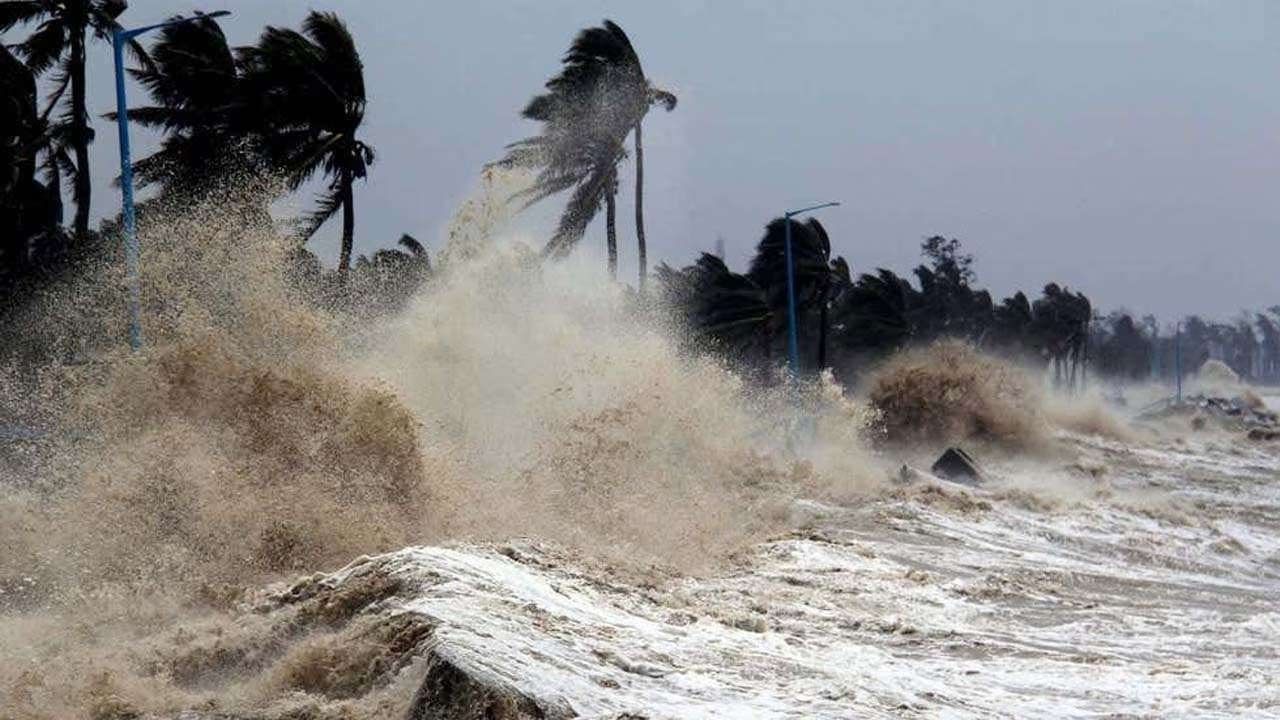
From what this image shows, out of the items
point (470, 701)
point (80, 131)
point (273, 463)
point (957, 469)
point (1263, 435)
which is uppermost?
point (80, 131)

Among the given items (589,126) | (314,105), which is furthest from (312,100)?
(589,126)

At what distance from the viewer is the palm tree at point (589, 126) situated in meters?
38.1

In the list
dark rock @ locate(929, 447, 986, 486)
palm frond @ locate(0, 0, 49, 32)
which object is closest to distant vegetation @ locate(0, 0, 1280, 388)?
palm frond @ locate(0, 0, 49, 32)

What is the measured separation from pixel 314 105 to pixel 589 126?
8795 millimetres

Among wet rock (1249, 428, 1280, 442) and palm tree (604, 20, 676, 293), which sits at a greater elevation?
palm tree (604, 20, 676, 293)

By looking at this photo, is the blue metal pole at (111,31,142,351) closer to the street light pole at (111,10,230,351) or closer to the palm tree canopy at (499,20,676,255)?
the street light pole at (111,10,230,351)

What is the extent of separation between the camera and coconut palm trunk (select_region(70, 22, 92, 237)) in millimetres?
29828

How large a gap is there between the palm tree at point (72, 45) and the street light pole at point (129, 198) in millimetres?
9883

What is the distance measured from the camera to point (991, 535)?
2127cm

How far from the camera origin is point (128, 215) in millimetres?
19094

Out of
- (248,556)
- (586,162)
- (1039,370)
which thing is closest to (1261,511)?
(586,162)

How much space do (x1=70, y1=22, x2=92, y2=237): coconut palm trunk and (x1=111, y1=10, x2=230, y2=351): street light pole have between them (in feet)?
33.3

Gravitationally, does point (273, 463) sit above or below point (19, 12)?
below

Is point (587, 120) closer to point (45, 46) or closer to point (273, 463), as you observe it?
point (45, 46)
